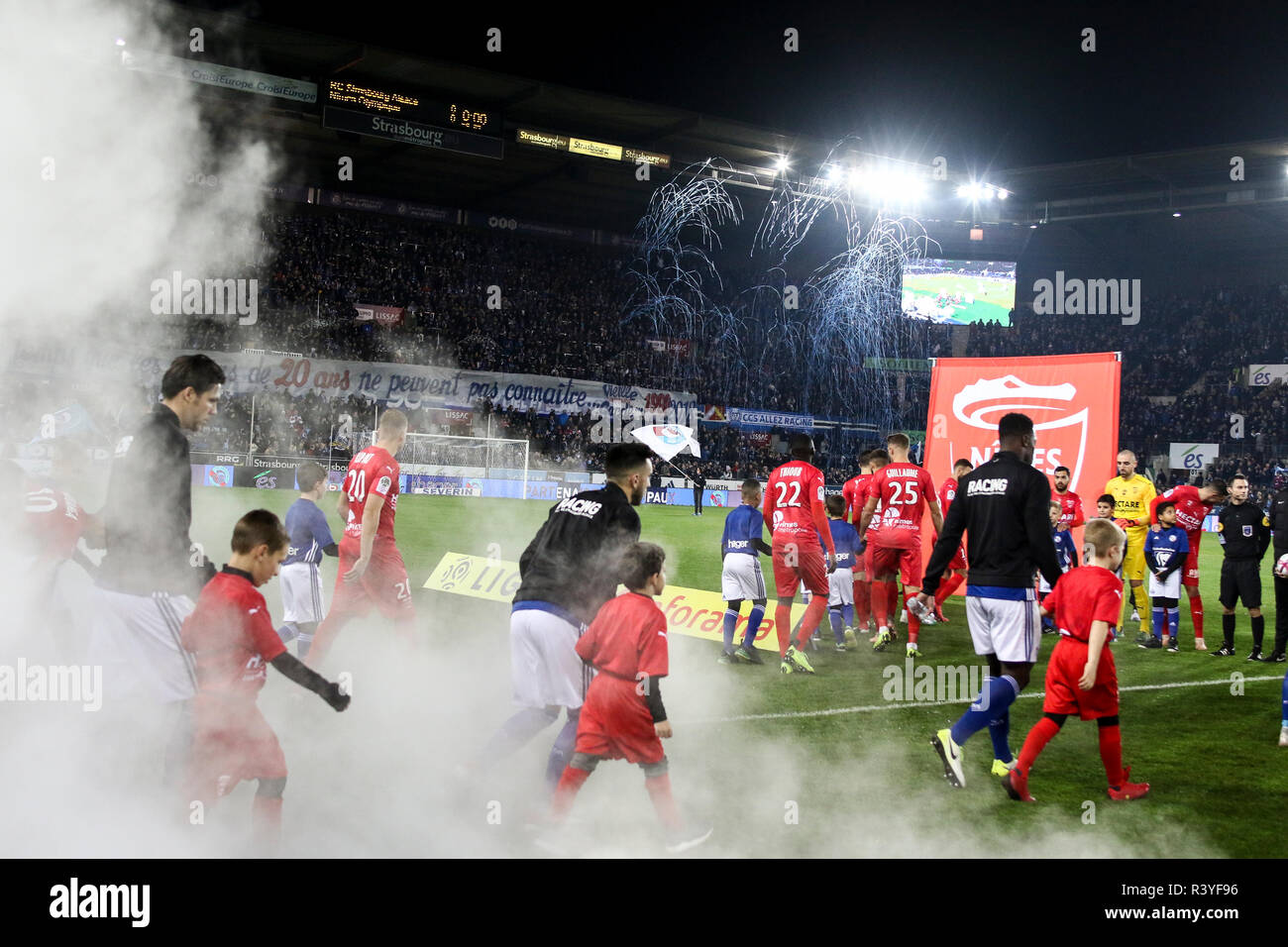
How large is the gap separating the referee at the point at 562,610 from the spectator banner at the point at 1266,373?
147 ft

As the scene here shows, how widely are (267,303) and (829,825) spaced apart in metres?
32.8

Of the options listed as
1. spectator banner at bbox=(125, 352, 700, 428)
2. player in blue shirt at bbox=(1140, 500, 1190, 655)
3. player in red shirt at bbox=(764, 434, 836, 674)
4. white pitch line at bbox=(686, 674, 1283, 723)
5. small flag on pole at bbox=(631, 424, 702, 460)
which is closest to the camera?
white pitch line at bbox=(686, 674, 1283, 723)

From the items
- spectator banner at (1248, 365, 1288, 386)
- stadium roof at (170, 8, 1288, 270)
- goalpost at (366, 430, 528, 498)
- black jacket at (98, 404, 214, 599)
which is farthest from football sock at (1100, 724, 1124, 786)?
spectator banner at (1248, 365, 1288, 386)

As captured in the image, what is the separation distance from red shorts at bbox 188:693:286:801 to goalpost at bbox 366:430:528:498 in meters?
26.0

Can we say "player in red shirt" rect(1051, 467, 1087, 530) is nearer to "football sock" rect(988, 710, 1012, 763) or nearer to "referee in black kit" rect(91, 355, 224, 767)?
"football sock" rect(988, 710, 1012, 763)

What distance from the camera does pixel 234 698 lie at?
436 cm

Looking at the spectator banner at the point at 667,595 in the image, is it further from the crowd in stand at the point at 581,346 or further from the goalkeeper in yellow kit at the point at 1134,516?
the crowd in stand at the point at 581,346

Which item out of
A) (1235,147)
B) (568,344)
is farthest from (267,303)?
(1235,147)

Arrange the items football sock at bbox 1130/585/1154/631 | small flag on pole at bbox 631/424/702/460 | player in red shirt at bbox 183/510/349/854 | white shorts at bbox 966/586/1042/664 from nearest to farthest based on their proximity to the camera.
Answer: player in red shirt at bbox 183/510/349/854 < white shorts at bbox 966/586/1042/664 < football sock at bbox 1130/585/1154/631 < small flag on pole at bbox 631/424/702/460

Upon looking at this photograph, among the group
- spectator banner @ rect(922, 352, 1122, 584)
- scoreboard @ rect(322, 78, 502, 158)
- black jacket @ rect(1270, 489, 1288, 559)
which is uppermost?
scoreboard @ rect(322, 78, 502, 158)

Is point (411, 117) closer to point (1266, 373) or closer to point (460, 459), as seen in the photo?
point (460, 459)

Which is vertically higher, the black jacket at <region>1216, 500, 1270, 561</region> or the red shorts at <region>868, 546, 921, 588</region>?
the black jacket at <region>1216, 500, 1270, 561</region>

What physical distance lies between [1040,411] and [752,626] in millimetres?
6102

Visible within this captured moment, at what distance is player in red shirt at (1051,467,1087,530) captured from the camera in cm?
1238
